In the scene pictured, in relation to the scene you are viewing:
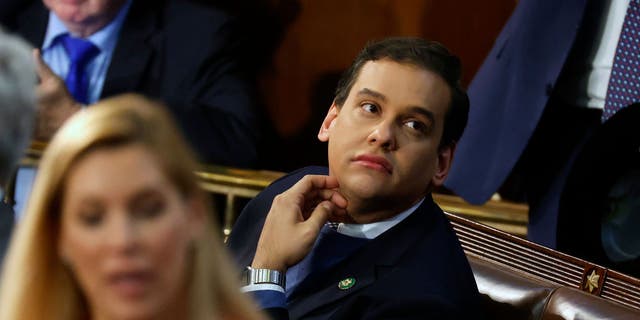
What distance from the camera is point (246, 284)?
2.22 m

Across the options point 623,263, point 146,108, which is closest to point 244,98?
point 623,263

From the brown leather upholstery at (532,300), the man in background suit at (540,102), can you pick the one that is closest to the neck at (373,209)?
the brown leather upholstery at (532,300)

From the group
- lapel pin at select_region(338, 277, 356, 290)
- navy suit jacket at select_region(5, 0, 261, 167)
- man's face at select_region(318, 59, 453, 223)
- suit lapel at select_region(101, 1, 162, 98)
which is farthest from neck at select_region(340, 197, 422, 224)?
suit lapel at select_region(101, 1, 162, 98)

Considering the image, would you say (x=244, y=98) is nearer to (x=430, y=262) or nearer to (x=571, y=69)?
(x=571, y=69)

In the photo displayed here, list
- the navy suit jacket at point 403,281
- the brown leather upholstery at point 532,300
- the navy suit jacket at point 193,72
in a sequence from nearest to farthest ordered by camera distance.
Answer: the navy suit jacket at point 403,281, the brown leather upholstery at point 532,300, the navy suit jacket at point 193,72

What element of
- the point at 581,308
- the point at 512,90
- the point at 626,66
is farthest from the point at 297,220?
the point at 512,90

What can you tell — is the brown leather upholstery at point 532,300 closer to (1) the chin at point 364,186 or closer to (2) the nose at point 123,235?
(1) the chin at point 364,186

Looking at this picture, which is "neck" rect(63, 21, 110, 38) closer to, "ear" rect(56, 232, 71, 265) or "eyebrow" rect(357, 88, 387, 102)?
"eyebrow" rect(357, 88, 387, 102)

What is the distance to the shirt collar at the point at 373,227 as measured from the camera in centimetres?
232

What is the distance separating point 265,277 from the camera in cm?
220

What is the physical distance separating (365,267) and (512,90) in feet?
4.24

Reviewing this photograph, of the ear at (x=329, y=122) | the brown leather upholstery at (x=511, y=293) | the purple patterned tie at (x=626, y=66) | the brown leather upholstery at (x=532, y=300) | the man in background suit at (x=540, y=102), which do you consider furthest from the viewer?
the man in background suit at (x=540, y=102)

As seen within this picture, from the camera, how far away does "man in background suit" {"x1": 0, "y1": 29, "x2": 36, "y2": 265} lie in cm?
150

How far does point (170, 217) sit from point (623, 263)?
6.32ft
